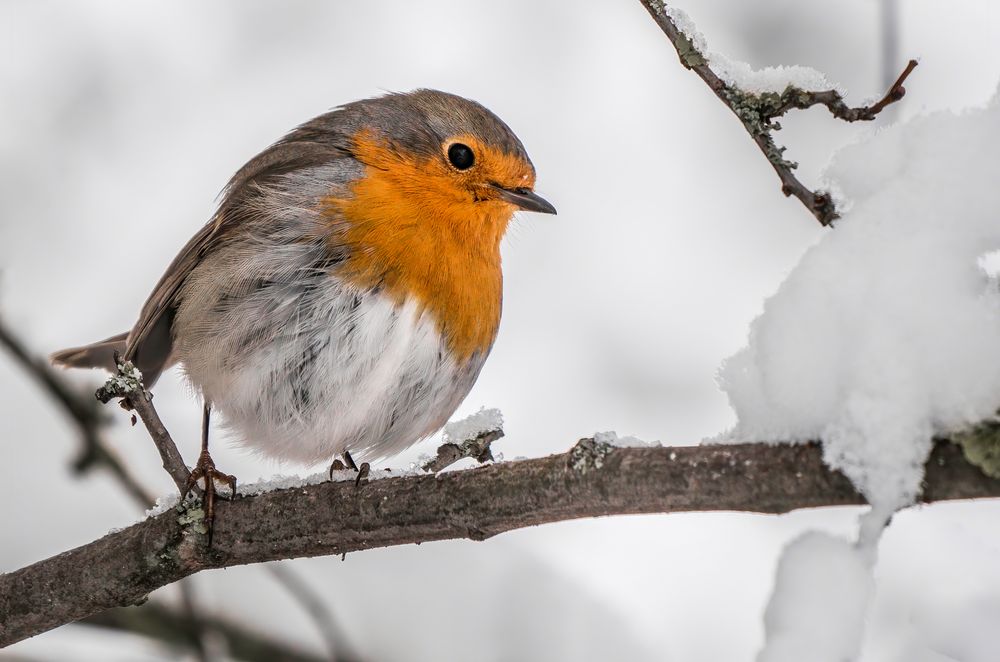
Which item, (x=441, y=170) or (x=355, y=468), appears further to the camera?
(x=355, y=468)

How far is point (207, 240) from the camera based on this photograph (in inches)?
144

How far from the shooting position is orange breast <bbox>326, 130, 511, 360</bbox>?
3150mm

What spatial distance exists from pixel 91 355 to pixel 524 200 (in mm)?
1902

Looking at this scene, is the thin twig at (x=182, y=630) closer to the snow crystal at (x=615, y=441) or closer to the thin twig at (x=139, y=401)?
the thin twig at (x=139, y=401)

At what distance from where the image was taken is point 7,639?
2.63 meters

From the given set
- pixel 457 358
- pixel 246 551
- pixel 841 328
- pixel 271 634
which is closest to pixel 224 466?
pixel 271 634

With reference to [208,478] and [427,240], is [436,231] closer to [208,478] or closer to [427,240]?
[427,240]

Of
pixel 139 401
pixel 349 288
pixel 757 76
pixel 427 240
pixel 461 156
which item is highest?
pixel 461 156

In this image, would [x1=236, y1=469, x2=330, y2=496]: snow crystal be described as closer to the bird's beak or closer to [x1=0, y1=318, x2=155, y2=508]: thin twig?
[x1=0, y1=318, x2=155, y2=508]: thin twig

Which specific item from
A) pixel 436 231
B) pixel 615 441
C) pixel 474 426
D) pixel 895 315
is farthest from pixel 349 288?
pixel 895 315

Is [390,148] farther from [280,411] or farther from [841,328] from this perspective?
[841,328]

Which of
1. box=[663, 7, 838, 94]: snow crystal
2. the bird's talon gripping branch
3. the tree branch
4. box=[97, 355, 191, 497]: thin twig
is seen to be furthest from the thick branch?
box=[663, 7, 838, 94]: snow crystal

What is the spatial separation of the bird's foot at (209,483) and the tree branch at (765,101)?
1525mm

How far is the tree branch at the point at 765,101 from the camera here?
1.93 metres
